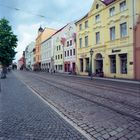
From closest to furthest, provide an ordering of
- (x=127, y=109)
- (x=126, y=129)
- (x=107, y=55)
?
(x=126, y=129)
(x=127, y=109)
(x=107, y=55)

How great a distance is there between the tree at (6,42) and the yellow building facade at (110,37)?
13.2 meters

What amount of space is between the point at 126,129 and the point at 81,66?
38141 millimetres

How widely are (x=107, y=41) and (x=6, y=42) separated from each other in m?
15.2

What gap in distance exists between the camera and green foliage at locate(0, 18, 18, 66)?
3366 cm

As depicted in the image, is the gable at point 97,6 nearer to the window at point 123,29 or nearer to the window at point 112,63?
the window at point 123,29

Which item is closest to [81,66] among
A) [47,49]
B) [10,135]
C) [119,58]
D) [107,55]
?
[107,55]

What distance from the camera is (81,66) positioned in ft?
144

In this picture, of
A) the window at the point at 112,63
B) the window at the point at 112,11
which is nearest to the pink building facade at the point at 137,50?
the window at the point at 112,63

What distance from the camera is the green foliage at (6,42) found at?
33.7m

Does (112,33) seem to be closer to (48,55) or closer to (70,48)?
(70,48)

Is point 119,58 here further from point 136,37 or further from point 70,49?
point 70,49

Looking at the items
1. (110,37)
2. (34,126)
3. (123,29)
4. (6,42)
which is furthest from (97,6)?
(34,126)

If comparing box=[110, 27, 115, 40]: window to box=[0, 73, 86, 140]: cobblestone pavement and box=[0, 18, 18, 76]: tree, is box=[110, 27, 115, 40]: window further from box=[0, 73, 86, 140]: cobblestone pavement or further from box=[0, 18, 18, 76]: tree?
box=[0, 73, 86, 140]: cobblestone pavement

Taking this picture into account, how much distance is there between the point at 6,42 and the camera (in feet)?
111
